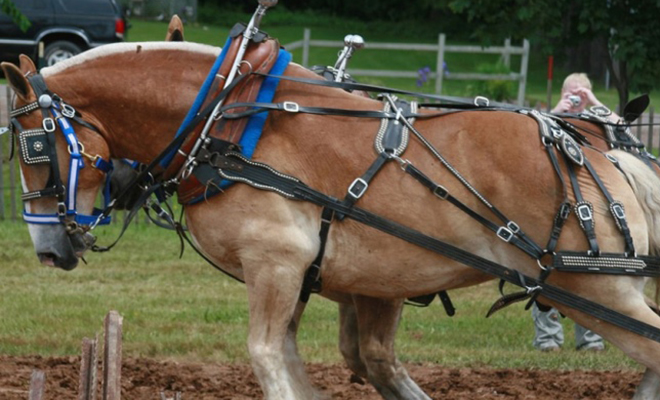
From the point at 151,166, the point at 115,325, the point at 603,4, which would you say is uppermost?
the point at 603,4

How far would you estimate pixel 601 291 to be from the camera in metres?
5.18

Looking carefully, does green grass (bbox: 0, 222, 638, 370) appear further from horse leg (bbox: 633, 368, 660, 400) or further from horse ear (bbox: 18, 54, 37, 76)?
horse ear (bbox: 18, 54, 37, 76)

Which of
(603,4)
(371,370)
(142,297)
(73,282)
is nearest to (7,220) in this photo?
(73,282)

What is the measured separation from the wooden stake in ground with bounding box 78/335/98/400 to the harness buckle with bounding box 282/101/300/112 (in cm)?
137

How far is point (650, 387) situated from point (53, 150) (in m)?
3.00

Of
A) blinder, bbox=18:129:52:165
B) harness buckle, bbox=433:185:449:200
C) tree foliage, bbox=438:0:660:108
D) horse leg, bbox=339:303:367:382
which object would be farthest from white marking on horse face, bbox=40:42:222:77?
tree foliage, bbox=438:0:660:108

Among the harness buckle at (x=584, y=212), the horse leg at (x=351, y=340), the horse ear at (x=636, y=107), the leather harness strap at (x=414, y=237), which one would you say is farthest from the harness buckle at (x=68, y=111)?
the horse ear at (x=636, y=107)

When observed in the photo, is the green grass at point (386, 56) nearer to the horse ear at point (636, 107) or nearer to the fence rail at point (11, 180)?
the fence rail at point (11, 180)

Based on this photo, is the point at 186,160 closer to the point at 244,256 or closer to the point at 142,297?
the point at 244,256

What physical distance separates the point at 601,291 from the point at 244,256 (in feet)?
5.09

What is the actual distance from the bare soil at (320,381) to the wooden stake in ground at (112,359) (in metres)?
2.20

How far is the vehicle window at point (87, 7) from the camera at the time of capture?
2128cm

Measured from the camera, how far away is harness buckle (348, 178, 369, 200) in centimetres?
516

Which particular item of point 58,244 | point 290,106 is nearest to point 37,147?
point 58,244
